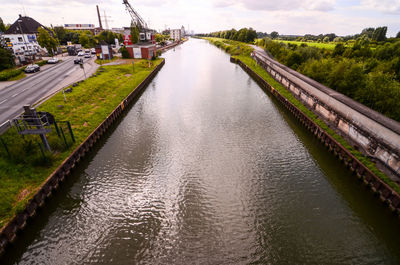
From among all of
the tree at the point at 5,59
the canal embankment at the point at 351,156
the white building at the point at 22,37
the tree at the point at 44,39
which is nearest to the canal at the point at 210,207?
the canal embankment at the point at 351,156

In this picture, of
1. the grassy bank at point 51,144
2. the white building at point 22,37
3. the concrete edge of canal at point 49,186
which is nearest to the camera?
the concrete edge of canal at point 49,186

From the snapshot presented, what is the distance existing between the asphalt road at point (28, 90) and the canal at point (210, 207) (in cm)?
1528

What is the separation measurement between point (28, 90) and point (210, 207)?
1726 inches

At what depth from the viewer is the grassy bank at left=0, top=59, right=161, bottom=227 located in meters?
17.2

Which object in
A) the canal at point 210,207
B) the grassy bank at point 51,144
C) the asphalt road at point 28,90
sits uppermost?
the asphalt road at point 28,90

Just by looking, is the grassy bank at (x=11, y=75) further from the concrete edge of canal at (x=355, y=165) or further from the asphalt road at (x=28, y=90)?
the concrete edge of canal at (x=355, y=165)

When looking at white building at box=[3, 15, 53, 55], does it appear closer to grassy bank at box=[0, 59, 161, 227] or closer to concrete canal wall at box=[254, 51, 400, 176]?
grassy bank at box=[0, 59, 161, 227]

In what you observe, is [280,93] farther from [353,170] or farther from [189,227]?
[189,227]

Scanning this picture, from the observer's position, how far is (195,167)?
23656mm

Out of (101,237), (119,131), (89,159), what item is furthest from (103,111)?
(101,237)

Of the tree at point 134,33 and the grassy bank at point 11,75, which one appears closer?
the grassy bank at point 11,75

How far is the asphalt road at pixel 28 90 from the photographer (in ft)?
98.8

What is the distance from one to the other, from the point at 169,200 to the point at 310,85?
37029 millimetres

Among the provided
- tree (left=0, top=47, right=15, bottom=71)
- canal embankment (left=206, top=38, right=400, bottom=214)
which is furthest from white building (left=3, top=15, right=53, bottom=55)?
canal embankment (left=206, top=38, right=400, bottom=214)
